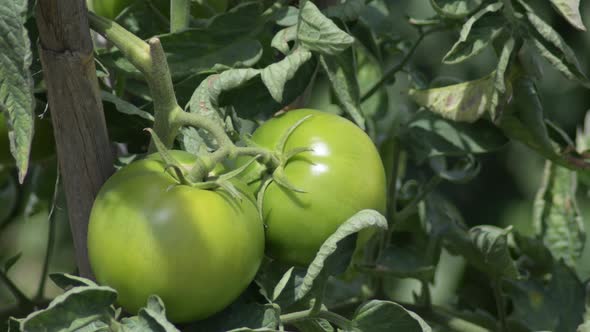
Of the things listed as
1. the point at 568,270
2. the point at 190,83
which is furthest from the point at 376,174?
the point at 568,270

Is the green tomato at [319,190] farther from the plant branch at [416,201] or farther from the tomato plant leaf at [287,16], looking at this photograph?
the plant branch at [416,201]

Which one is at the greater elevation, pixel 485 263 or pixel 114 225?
pixel 114 225

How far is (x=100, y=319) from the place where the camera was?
0.56 metres

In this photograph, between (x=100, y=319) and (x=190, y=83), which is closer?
(x=100, y=319)

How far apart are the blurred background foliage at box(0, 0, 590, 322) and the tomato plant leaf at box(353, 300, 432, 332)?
1.53ft

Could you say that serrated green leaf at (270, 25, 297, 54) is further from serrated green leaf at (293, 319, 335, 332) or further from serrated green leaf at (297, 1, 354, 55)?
serrated green leaf at (293, 319, 335, 332)

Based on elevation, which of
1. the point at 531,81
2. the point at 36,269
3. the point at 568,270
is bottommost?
the point at 36,269

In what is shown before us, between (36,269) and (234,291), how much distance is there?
102cm

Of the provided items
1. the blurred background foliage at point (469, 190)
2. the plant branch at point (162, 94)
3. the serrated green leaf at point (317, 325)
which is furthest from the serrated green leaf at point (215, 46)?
the blurred background foliage at point (469, 190)

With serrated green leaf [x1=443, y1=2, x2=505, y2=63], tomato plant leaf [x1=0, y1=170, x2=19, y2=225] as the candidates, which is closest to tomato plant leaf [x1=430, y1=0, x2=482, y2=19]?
serrated green leaf [x1=443, y1=2, x2=505, y2=63]

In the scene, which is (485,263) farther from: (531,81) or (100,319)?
(100,319)

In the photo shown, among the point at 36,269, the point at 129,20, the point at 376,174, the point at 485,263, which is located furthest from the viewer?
the point at 36,269

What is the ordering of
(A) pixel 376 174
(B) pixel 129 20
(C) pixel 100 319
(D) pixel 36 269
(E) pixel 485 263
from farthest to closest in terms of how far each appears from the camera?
(D) pixel 36 269 → (E) pixel 485 263 → (B) pixel 129 20 → (A) pixel 376 174 → (C) pixel 100 319

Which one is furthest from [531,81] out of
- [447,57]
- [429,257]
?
[429,257]
